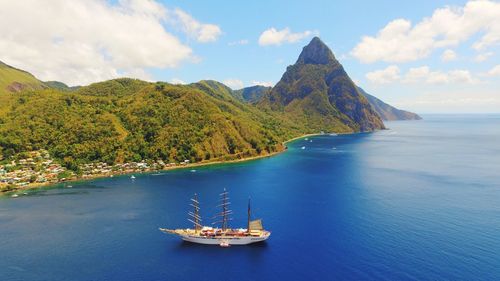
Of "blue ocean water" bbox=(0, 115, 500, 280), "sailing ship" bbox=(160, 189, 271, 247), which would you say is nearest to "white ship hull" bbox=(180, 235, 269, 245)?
"sailing ship" bbox=(160, 189, 271, 247)

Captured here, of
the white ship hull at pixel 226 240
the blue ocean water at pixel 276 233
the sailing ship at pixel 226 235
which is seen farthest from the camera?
the sailing ship at pixel 226 235

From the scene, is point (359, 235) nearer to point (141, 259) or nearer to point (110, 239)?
point (141, 259)

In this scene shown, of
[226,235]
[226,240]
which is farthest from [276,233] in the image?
[226,240]

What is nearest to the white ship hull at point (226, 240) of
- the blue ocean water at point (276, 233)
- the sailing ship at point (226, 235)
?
the sailing ship at point (226, 235)

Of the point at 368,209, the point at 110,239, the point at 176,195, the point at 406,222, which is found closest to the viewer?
the point at 110,239

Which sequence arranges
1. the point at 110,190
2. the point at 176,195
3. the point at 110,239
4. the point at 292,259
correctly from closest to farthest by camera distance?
the point at 292,259 → the point at 110,239 → the point at 176,195 → the point at 110,190

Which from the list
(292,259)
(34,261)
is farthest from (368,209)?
(34,261)

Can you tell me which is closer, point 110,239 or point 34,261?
point 34,261

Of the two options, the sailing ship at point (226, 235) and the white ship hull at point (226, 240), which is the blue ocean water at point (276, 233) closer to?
the white ship hull at point (226, 240)

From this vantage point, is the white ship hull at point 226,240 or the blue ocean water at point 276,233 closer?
the blue ocean water at point 276,233
